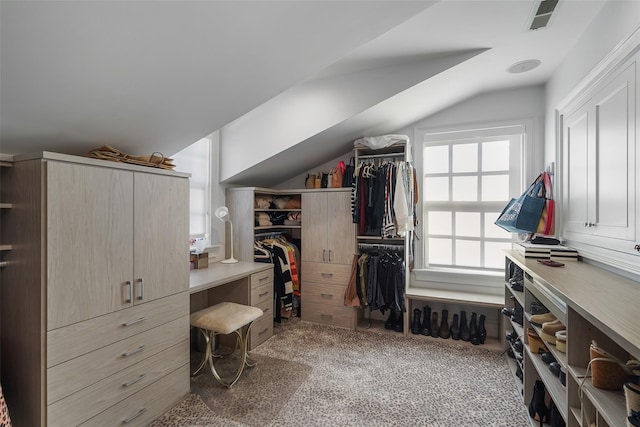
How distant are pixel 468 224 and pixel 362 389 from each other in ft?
7.27

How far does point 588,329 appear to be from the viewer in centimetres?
118

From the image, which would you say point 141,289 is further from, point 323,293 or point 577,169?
point 577,169

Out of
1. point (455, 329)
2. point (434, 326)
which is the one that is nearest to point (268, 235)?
point (434, 326)

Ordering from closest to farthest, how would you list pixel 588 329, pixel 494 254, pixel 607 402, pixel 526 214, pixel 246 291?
pixel 607 402
pixel 588 329
pixel 526 214
pixel 246 291
pixel 494 254

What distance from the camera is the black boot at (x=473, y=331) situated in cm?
291

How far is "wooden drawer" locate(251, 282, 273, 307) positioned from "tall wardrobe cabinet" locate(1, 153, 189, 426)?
0.97 metres

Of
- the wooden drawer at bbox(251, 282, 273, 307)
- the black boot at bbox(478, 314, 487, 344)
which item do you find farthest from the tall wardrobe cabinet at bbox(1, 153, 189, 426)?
the black boot at bbox(478, 314, 487, 344)

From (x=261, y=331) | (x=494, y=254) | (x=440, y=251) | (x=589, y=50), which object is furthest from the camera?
(x=440, y=251)

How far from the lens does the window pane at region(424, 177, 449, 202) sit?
137 inches

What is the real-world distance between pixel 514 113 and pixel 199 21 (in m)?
3.13

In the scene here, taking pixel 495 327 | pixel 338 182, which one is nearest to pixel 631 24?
pixel 338 182

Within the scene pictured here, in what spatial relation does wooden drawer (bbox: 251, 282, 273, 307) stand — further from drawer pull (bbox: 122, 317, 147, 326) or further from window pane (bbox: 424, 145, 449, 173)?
window pane (bbox: 424, 145, 449, 173)

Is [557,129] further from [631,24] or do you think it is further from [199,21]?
[199,21]

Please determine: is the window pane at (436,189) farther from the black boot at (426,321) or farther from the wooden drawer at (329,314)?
the wooden drawer at (329,314)
